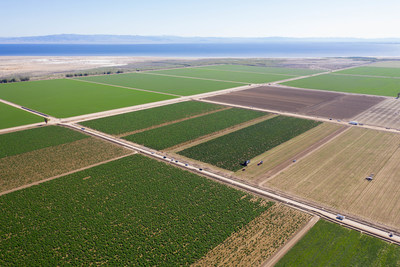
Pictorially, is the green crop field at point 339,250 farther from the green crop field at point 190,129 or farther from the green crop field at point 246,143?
the green crop field at point 190,129

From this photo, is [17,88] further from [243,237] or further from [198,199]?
[243,237]

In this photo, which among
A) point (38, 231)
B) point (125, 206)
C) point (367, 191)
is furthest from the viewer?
point (367, 191)

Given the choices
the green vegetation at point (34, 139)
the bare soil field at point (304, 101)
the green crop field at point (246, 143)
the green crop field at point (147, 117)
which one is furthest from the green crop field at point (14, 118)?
the bare soil field at point (304, 101)

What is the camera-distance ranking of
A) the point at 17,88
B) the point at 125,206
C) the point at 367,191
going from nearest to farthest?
the point at 125,206
the point at 367,191
the point at 17,88

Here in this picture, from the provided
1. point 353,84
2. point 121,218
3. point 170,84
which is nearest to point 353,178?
point 121,218

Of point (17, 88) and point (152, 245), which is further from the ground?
point (17, 88)

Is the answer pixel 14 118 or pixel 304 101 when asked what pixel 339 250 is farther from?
pixel 14 118

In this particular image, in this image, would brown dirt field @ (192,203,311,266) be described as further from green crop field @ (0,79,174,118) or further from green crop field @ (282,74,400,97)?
green crop field @ (282,74,400,97)

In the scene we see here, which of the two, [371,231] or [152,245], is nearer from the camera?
[152,245]

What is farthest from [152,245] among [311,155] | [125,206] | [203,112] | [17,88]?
[17,88]
